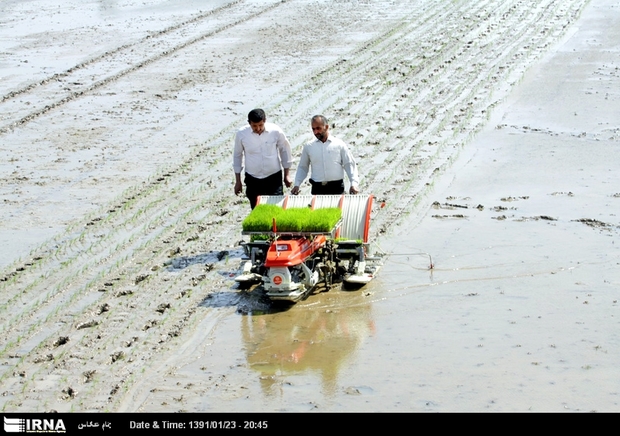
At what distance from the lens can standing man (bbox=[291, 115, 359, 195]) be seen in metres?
11.4

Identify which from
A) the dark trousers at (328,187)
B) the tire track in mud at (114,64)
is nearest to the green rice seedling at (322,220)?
the dark trousers at (328,187)

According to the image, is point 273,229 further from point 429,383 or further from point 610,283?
point 610,283

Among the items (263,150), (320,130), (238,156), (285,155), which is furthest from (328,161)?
(238,156)

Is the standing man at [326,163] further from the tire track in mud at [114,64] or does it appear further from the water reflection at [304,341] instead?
the tire track in mud at [114,64]

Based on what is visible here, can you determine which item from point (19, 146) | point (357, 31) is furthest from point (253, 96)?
point (357, 31)

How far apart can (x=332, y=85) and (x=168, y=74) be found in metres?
3.25

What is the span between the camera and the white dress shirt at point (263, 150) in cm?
1161

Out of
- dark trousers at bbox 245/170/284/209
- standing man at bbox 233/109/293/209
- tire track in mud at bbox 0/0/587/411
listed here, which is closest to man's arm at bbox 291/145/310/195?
standing man at bbox 233/109/293/209

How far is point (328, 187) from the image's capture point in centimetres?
1164

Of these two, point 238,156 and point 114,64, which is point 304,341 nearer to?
point 238,156

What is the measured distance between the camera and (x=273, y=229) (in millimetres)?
10508
